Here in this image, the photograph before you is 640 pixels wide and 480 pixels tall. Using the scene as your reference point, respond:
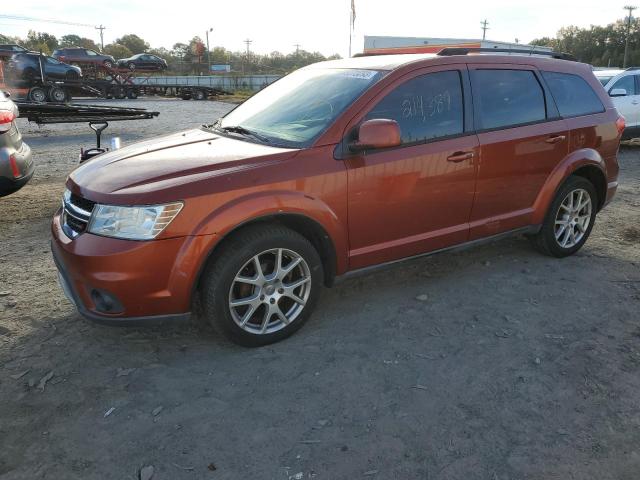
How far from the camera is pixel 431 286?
14.1ft

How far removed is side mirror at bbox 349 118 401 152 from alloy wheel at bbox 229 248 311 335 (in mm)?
839

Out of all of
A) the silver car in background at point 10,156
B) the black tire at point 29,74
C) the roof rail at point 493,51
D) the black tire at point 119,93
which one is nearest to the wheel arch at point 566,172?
the roof rail at point 493,51

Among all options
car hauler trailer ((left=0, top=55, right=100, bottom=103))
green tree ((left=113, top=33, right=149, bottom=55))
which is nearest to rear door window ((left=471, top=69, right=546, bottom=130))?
car hauler trailer ((left=0, top=55, right=100, bottom=103))

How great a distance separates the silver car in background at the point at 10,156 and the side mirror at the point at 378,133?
3875 mm

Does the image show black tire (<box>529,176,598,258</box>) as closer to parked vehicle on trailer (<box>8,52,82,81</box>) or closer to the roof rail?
the roof rail

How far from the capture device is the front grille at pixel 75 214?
3061 millimetres

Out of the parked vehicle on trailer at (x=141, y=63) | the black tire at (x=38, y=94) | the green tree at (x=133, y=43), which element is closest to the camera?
the black tire at (x=38, y=94)

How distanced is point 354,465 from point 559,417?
1129mm

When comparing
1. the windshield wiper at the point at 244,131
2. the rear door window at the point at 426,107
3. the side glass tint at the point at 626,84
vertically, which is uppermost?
the side glass tint at the point at 626,84

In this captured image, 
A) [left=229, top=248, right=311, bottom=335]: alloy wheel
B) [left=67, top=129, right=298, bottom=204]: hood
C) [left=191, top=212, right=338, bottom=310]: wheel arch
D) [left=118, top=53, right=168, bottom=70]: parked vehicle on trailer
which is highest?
[left=118, top=53, right=168, bottom=70]: parked vehicle on trailer

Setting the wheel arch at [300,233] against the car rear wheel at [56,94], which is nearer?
the wheel arch at [300,233]

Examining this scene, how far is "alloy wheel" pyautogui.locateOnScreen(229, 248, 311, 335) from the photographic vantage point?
127 inches

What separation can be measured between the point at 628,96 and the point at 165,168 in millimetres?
11936

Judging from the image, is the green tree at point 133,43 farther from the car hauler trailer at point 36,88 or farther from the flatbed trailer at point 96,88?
the car hauler trailer at point 36,88
